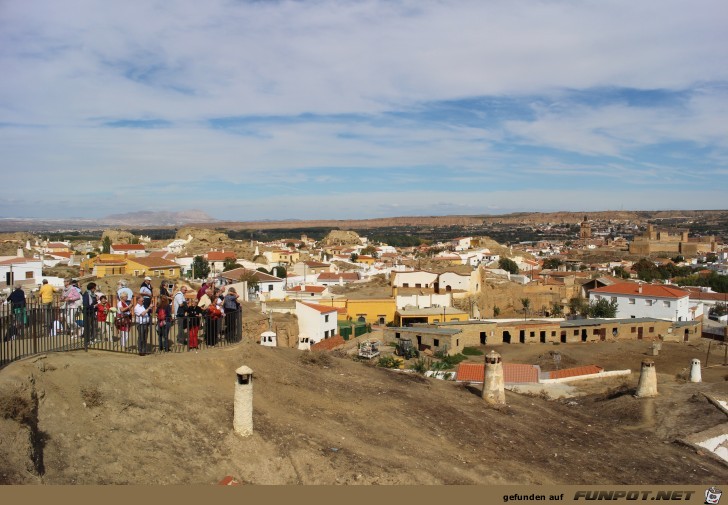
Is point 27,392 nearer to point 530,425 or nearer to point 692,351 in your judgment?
point 530,425

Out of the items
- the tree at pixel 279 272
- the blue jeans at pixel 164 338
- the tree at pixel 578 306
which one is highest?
the blue jeans at pixel 164 338

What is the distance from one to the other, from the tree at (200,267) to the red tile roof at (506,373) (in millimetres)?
47202

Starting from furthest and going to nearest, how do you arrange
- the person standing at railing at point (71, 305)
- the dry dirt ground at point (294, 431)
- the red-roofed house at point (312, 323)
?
1. the red-roofed house at point (312, 323)
2. the person standing at railing at point (71, 305)
3. the dry dirt ground at point (294, 431)

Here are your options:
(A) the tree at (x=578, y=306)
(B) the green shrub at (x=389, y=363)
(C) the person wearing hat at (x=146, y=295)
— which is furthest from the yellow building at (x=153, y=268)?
(C) the person wearing hat at (x=146, y=295)

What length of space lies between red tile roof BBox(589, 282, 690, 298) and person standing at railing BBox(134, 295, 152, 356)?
4092cm

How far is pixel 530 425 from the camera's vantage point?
1377 cm

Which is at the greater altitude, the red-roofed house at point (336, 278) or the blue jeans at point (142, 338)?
the blue jeans at point (142, 338)

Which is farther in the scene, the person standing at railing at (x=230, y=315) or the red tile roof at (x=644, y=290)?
the red tile roof at (x=644, y=290)

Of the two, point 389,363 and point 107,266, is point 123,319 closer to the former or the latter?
point 389,363

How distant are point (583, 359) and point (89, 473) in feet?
89.1

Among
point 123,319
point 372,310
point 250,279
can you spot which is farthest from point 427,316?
point 123,319

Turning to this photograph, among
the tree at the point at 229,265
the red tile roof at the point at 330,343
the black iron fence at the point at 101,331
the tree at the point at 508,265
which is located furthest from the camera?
the tree at the point at 508,265

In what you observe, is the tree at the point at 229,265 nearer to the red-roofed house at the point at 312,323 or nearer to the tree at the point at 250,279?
the tree at the point at 250,279

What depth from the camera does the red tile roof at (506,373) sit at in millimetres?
18289
